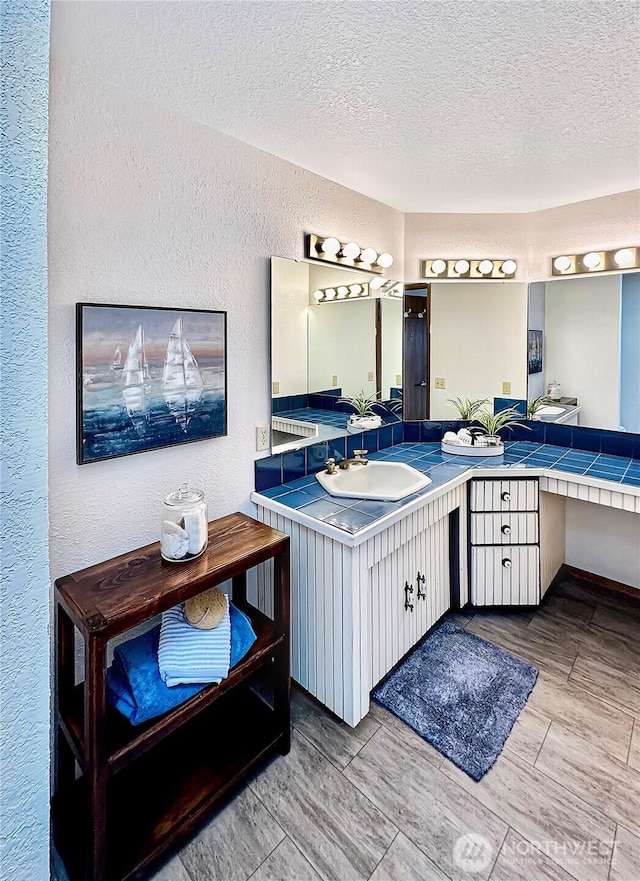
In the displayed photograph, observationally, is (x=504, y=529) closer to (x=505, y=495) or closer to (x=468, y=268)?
(x=505, y=495)

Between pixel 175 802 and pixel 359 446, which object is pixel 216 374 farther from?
pixel 175 802

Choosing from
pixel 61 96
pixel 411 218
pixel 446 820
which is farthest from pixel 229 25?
pixel 446 820

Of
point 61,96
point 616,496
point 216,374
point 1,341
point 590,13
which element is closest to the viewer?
point 1,341

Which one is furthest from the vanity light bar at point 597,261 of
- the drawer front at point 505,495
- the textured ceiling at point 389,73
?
the drawer front at point 505,495

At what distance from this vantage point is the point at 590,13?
3.73ft

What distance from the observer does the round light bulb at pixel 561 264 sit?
2604mm

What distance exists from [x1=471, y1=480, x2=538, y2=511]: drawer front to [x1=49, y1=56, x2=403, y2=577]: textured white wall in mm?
1199

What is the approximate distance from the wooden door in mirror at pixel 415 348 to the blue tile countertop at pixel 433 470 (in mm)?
316

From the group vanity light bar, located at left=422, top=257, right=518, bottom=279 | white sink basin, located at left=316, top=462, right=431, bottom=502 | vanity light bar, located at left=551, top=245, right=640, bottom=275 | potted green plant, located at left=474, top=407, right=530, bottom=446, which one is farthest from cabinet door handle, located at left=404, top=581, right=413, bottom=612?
vanity light bar, located at left=551, top=245, right=640, bottom=275

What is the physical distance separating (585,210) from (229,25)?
7.25 ft

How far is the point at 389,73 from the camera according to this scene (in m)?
1.36

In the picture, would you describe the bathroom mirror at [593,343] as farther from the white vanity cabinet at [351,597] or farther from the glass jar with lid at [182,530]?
the glass jar with lid at [182,530]

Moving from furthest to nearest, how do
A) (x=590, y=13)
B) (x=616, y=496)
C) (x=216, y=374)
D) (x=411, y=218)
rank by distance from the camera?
(x=411, y=218) → (x=616, y=496) → (x=216, y=374) → (x=590, y=13)

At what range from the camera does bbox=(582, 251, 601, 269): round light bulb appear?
2496 millimetres
